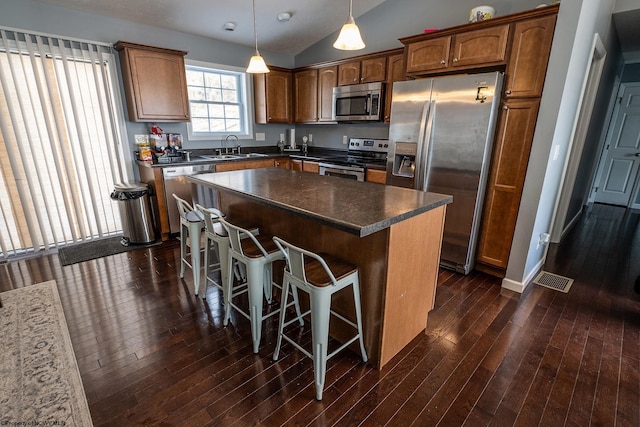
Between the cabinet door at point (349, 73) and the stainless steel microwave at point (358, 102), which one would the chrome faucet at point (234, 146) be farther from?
the cabinet door at point (349, 73)

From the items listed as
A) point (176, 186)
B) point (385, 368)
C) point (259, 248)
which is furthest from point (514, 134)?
point (176, 186)

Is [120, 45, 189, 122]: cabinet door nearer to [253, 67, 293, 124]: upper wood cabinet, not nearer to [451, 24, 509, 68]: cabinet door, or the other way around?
[253, 67, 293, 124]: upper wood cabinet

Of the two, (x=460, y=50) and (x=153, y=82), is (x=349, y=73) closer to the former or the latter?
(x=460, y=50)

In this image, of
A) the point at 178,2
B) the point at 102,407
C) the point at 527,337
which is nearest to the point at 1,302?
the point at 102,407

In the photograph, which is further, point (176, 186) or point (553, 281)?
point (176, 186)

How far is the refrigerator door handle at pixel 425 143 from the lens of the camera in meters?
2.88

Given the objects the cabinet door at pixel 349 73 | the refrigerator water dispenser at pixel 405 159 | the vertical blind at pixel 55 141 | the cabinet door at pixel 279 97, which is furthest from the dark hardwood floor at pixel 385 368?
the cabinet door at pixel 279 97

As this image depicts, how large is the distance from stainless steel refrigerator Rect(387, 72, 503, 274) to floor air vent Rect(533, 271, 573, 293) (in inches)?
24.7

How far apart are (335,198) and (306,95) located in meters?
3.52

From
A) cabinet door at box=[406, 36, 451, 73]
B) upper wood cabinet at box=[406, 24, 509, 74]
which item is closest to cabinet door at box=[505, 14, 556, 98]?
upper wood cabinet at box=[406, 24, 509, 74]

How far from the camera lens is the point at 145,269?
3012 millimetres

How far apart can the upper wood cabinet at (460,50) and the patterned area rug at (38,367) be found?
143 inches

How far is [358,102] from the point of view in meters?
4.06

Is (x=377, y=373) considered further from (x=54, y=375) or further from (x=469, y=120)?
(x=469, y=120)
